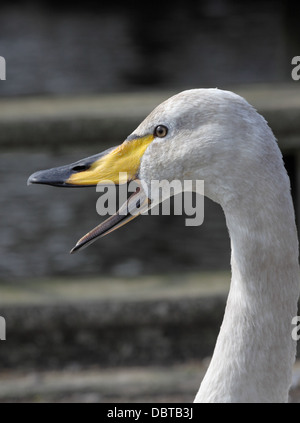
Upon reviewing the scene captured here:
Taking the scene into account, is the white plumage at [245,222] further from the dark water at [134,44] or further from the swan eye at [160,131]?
the dark water at [134,44]

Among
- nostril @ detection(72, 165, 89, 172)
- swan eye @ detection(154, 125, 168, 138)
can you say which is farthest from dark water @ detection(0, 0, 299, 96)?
swan eye @ detection(154, 125, 168, 138)

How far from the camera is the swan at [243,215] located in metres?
1.41

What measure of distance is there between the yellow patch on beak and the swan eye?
0.06 ft

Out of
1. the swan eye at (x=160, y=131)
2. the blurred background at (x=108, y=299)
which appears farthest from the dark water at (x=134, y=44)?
the swan eye at (x=160, y=131)

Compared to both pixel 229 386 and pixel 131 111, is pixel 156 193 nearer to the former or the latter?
pixel 229 386

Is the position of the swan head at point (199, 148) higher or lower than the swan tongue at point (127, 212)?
higher

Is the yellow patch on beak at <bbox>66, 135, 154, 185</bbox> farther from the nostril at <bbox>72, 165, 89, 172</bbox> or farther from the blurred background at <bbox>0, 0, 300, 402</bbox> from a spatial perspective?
the blurred background at <bbox>0, 0, 300, 402</bbox>

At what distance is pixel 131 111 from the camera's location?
2.71 metres

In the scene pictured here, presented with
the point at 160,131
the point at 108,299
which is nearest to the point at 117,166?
the point at 160,131

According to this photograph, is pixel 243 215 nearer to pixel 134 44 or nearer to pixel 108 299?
pixel 108 299

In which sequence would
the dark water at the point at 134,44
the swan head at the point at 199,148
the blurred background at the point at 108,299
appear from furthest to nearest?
the dark water at the point at 134,44 < the blurred background at the point at 108,299 < the swan head at the point at 199,148

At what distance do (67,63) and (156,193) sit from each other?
7.38 metres

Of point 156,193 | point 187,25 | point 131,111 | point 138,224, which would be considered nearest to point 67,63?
point 187,25
